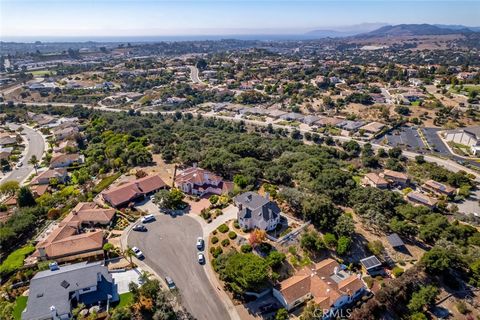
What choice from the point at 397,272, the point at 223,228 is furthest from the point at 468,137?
the point at 223,228

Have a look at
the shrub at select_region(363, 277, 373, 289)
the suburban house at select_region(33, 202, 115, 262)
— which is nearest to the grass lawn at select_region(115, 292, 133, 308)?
the suburban house at select_region(33, 202, 115, 262)

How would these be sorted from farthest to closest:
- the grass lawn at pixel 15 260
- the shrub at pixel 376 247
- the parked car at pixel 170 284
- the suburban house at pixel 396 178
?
the suburban house at pixel 396 178 → the shrub at pixel 376 247 → the grass lawn at pixel 15 260 → the parked car at pixel 170 284

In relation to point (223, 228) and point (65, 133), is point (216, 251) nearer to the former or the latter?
point (223, 228)

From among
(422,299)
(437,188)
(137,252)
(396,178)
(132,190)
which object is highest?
(132,190)

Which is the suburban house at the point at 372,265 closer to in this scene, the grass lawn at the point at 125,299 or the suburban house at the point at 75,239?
the grass lawn at the point at 125,299

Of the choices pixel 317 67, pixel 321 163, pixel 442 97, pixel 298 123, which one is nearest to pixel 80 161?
pixel 321 163

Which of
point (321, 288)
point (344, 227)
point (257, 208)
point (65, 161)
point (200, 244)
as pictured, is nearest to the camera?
point (321, 288)

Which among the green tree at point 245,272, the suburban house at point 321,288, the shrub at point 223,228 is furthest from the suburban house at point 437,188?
the green tree at point 245,272
